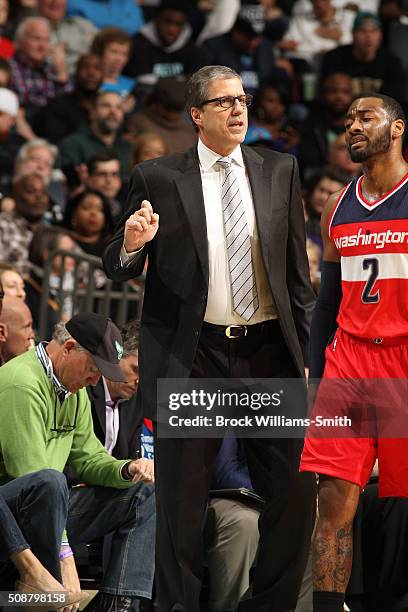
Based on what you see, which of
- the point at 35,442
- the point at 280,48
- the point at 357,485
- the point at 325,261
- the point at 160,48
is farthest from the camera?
the point at 280,48

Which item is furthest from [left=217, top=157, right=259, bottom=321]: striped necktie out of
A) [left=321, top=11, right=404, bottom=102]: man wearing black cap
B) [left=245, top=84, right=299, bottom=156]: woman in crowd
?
[left=321, top=11, right=404, bottom=102]: man wearing black cap

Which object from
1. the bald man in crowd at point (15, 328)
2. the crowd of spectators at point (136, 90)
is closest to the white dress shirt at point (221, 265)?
the bald man in crowd at point (15, 328)

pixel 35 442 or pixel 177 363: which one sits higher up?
pixel 177 363

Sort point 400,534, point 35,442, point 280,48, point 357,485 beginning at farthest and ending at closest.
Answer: point 280,48 < point 400,534 < point 35,442 < point 357,485

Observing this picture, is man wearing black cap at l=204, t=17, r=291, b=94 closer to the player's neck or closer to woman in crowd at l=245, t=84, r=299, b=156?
woman in crowd at l=245, t=84, r=299, b=156

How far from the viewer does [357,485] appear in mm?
3641

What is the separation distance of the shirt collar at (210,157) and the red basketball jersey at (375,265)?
1.35 ft

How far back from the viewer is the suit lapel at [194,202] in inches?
148

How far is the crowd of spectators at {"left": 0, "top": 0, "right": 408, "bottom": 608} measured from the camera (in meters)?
7.32

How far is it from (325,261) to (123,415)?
4.90 ft

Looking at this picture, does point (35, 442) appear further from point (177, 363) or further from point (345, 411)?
point (345, 411)

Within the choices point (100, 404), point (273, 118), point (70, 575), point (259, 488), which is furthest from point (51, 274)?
point (259, 488)

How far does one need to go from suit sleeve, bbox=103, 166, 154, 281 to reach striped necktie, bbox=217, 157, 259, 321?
279 mm

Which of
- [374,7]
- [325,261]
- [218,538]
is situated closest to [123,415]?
[218,538]
